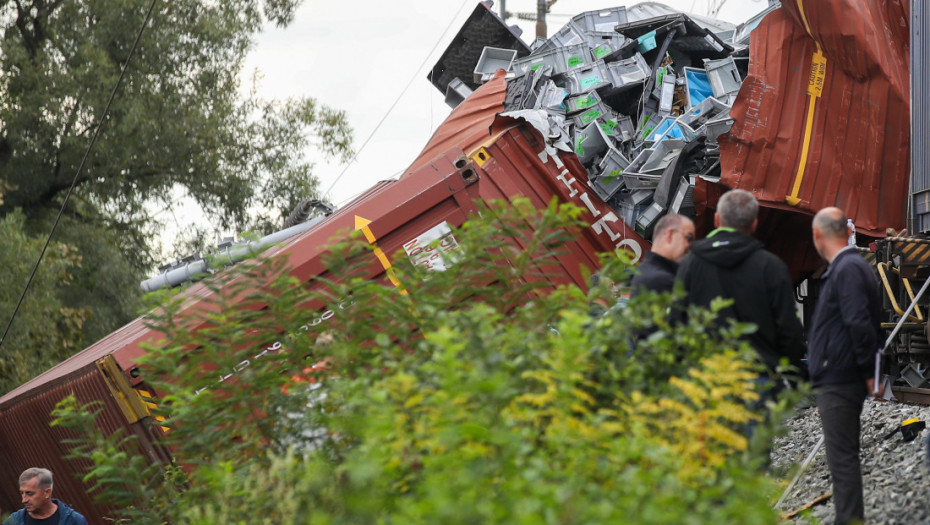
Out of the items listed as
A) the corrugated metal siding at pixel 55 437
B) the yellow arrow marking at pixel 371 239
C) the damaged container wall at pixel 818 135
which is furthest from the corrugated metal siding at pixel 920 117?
the corrugated metal siding at pixel 55 437

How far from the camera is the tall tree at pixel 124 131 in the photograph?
667 inches

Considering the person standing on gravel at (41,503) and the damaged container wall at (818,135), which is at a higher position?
the person standing on gravel at (41,503)

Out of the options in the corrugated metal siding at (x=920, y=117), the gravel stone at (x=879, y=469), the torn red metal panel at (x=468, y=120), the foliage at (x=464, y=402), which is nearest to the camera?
the foliage at (x=464, y=402)

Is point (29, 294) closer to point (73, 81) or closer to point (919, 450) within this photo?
point (73, 81)

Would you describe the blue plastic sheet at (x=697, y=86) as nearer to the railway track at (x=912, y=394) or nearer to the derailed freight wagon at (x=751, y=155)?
the derailed freight wagon at (x=751, y=155)

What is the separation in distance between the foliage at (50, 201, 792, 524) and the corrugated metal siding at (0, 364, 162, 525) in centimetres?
206

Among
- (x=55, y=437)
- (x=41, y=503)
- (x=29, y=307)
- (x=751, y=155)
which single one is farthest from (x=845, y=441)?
(x=29, y=307)

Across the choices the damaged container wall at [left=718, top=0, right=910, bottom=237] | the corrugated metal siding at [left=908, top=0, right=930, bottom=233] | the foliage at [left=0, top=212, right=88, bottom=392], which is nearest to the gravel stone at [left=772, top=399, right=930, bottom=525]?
the corrugated metal siding at [left=908, top=0, right=930, bottom=233]

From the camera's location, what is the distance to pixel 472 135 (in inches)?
384

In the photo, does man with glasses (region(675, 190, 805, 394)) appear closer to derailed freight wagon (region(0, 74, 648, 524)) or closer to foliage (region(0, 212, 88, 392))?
derailed freight wagon (region(0, 74, 648, 524))

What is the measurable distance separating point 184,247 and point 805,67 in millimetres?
12100

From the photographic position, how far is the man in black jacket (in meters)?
4.50

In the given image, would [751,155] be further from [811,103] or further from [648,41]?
[648,41]

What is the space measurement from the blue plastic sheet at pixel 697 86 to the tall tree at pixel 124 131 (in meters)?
9.45
